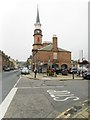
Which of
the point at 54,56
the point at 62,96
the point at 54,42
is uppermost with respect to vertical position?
the point at 54,42

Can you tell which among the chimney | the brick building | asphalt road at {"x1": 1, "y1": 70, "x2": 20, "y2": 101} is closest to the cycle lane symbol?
asphalt road at {"x1": 1, "y1": 70, "x2": 20, "y2": 101}

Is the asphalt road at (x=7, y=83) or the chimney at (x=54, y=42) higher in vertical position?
the chimney at (x=54, y=42)

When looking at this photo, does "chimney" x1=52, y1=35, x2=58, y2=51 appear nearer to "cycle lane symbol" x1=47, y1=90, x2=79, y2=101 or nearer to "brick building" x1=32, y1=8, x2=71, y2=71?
"brick building" x1=32, y1=8, x2=71, y2=71

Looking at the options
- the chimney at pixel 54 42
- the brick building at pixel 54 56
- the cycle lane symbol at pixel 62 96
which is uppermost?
the chimney at pixel 54 42

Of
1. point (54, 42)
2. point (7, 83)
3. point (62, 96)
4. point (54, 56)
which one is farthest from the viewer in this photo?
point (54, 56)

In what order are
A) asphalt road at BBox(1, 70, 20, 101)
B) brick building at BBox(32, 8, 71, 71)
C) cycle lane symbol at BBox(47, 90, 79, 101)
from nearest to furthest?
1. cycle lane symbol at BBox(47, 90, 79, 101)
2. asphalt road at BBox(1, 70, 20, 101)
3. brick building at BBox(32, 8, 71, 71)

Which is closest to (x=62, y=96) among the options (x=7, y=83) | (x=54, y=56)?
(x=7, y=83)

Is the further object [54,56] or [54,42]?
[54,56]

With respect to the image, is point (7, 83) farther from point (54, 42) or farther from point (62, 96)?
point (54, 42)

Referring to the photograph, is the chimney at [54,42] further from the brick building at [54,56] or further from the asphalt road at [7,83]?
the asphalt road at [7,83]

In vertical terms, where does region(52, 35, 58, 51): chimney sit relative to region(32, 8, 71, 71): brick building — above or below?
above

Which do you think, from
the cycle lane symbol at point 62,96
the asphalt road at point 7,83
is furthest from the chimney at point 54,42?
the cycle lane symbol at point 62,96

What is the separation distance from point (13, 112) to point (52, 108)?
1525 millimetres

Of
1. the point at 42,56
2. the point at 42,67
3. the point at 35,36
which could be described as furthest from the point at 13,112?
the point at 35,36
